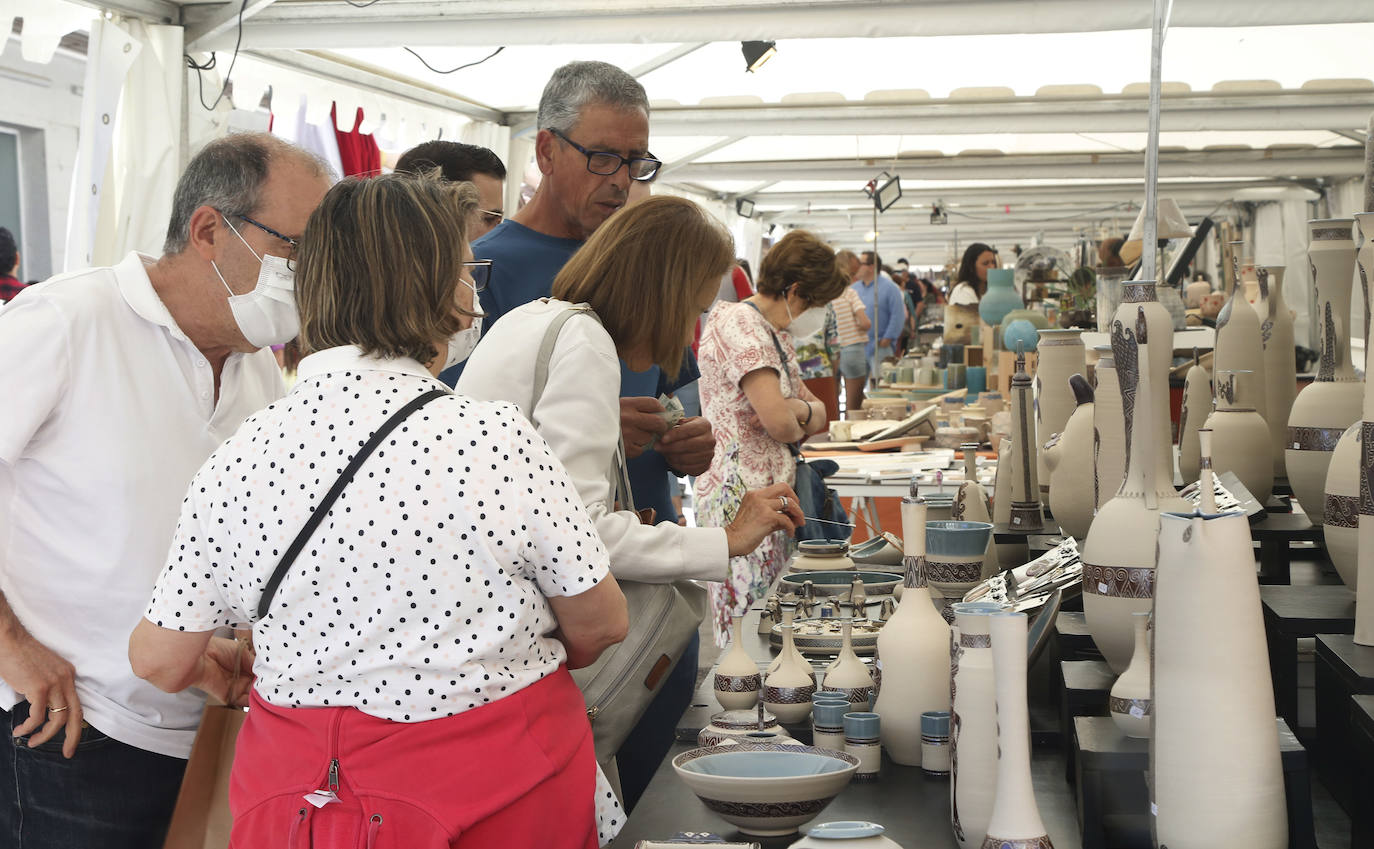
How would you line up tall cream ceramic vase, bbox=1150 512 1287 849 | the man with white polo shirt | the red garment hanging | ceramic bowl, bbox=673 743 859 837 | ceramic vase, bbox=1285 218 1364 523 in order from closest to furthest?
tall cream ceramic vase, bbox=1150 512 1287 849
ceramic bowl, bbox=673 743 859 837
the man with white polo shirt
ceramic vase, bbox=1285 218 1364 523
the red garment hanging

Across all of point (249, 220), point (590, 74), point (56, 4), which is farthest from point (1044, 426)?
point (56, 4)

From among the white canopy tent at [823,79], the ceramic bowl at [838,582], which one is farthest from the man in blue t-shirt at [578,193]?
the white canopy tent at [823,79]

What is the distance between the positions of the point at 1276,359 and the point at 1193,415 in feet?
0.54

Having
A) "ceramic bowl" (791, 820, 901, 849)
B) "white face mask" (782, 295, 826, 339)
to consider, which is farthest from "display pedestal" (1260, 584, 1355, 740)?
"white face mask" (782, 295, 826, 339)

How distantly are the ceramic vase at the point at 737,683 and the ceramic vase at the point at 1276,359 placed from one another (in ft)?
3.39

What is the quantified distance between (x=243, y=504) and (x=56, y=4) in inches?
116

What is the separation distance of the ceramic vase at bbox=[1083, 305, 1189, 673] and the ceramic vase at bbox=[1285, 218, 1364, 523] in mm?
383

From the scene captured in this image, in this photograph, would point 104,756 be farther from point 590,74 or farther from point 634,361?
point 590,74

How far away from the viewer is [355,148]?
5.31 m

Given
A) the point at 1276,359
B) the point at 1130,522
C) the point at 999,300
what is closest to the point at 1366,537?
the point at 1130,522

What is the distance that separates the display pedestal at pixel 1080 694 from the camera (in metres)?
1.33

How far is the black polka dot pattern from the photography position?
1.18m

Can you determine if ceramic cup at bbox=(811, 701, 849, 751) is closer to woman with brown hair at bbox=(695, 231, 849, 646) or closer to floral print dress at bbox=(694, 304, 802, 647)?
woman with brown hair at bbox=(695, 231, 849, 646)

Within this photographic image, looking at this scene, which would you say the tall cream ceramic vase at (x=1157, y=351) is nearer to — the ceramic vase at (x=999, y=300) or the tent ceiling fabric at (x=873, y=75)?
the tent ceiling fabric at (x=873, y=75)
